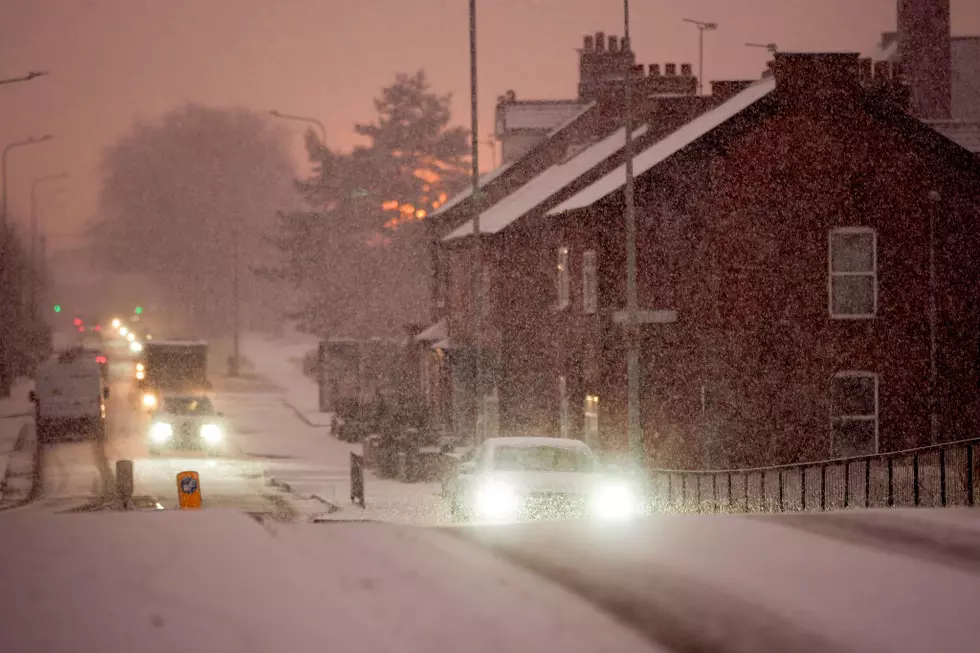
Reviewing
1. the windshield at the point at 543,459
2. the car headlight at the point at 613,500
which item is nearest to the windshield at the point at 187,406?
the windshield at the point at 543,459

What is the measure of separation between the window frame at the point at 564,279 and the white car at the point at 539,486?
1779cm

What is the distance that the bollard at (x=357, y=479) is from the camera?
31188 mm

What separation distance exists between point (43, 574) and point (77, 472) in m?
31.8

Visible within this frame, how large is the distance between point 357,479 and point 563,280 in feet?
41.7

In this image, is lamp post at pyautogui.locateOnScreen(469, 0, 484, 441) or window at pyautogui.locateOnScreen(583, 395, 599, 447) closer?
lamp post at pyautogui.locateOnScreen(469, 0, 484, 441)

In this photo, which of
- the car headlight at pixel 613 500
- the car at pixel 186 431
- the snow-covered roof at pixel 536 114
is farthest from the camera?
the snow-covered roof at pixel 536 114

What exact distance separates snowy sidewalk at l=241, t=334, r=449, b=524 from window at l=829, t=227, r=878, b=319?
34.7ft

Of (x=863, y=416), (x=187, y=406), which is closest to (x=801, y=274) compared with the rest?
(x=863, y=416)

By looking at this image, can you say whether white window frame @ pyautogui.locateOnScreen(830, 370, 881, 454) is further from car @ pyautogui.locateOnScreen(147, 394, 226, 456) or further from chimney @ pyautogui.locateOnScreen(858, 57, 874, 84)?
car @ pyautogui.locateOnScreen(147, 394, 226, 456)

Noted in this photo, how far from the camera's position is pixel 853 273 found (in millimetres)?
37000

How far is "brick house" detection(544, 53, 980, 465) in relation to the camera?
36.2 meters

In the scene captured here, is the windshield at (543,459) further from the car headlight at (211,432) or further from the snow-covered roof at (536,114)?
the snow-covered roof at (536,114)

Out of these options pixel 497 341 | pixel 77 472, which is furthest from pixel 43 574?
pixel 497 341

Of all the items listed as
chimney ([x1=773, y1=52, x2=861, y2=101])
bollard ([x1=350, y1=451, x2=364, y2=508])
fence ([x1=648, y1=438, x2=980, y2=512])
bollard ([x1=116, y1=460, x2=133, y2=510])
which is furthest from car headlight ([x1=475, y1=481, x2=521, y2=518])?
chimney ([x1=773, y1=52, x2=861, y2=101])
